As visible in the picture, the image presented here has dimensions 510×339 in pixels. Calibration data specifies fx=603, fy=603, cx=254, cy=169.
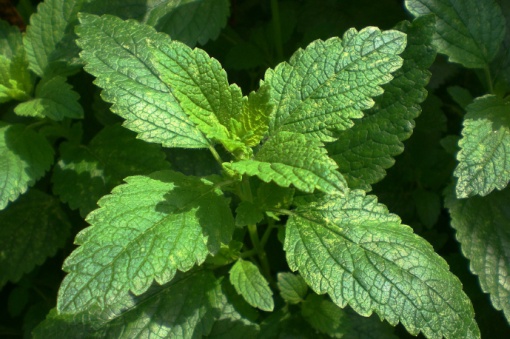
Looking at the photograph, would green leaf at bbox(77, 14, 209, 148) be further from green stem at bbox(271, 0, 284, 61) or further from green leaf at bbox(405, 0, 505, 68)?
green leaf at bbox(405, 0, 505, 68)

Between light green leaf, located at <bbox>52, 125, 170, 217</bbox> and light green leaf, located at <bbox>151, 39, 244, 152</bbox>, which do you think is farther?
light green leaf, located at <bbox>52, 125, 170, 217</bbox>

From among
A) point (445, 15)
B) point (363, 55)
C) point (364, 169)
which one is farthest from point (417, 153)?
point (363, 55)

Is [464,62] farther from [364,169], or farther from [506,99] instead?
[364,169]

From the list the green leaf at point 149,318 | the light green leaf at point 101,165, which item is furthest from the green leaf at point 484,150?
the light green leaf at point 101,165

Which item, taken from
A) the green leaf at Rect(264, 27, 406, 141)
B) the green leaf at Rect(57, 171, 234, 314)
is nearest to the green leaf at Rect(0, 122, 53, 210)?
the green leaf at Rect(57, 171, 234, 314)

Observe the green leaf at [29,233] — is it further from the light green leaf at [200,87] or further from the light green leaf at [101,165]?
the light green leaf at [200,87]

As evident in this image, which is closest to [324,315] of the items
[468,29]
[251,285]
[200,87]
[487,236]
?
[251,285]
